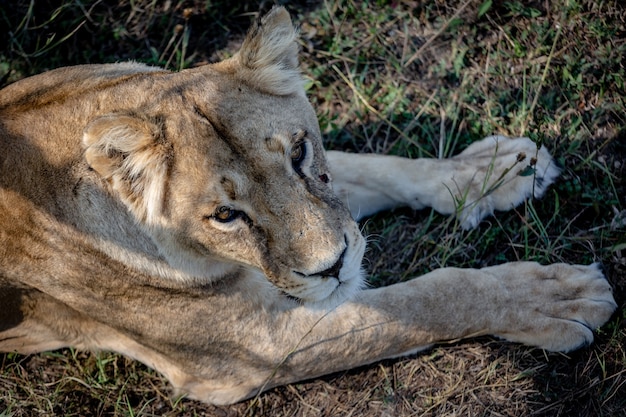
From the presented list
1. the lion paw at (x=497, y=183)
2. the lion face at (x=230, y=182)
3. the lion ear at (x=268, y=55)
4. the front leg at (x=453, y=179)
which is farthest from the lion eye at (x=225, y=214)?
the lion paw at (x=497, y=183)

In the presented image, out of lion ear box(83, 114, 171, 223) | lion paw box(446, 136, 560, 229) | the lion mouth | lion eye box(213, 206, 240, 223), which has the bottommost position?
lion paw box(446, 136, 560, 229)

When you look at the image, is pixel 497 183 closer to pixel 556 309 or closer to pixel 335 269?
pixel 556 309

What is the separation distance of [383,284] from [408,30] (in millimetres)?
1565

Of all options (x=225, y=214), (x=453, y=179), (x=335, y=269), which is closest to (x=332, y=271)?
(x=335, y=269)

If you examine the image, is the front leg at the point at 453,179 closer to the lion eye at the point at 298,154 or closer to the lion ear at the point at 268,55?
the lion ear at the point at 268,55

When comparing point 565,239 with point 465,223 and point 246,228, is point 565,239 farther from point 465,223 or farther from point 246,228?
point 246,228

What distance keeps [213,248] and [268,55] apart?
763 millimetres

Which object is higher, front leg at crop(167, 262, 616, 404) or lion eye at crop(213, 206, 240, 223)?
lion eye at crop(213, 206, 240, 223)

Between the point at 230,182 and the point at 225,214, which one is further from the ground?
the point at 230,182

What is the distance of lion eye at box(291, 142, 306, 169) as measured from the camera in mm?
2428

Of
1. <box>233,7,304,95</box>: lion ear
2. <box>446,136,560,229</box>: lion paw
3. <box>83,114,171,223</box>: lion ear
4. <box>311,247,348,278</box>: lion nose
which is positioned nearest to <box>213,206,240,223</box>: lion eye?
<box>83,114,171,223</box>: lion ear

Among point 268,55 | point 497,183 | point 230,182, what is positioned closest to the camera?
point 230,182

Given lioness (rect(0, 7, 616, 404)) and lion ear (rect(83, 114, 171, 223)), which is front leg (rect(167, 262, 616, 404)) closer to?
lioness (rect(0, 7, 616, 404))

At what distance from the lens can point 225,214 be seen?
2.38 metres
